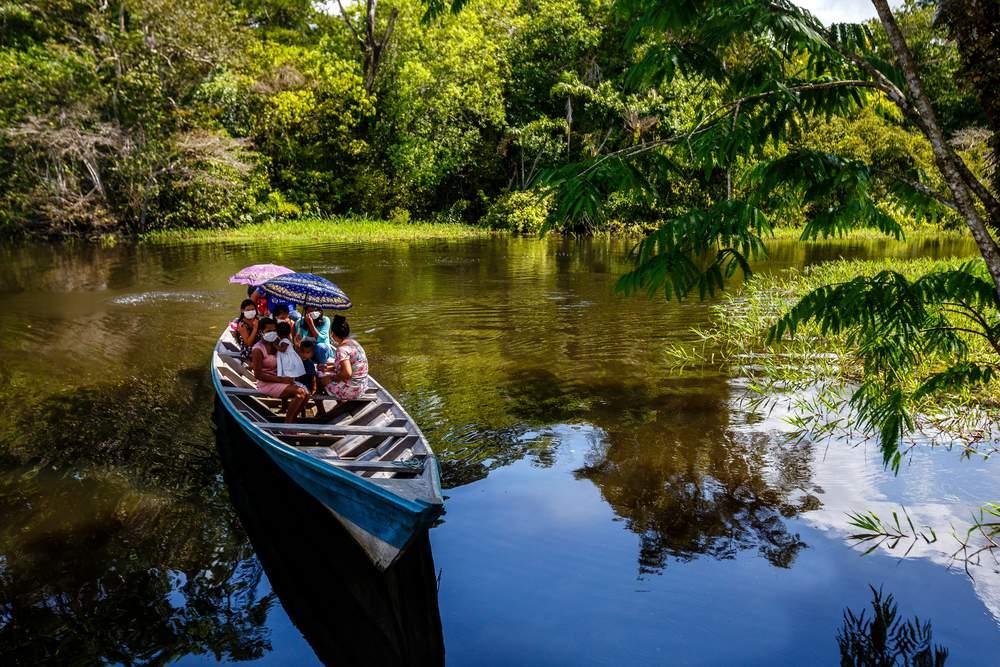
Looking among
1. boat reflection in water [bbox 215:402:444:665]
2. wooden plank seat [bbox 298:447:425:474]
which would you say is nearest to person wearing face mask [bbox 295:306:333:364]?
boat reflection in water [bbox 215:402:444:665]

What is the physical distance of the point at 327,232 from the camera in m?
32.7

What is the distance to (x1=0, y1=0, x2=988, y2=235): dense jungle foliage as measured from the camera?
2661cm

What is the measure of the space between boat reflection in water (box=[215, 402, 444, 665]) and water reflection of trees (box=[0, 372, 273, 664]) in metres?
0.22

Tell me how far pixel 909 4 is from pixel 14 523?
802cm

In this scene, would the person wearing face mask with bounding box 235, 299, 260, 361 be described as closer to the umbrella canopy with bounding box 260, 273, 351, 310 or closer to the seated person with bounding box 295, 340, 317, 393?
the umbrella canopy with bounding box 260, 273, 351, 310

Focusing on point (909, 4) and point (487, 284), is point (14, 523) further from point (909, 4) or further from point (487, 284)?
point (487, 284)

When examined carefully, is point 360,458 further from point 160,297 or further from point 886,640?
point 160,297

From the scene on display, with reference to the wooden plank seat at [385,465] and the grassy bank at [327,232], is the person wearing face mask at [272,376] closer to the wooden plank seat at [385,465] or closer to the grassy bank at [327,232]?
the wooden plank seat at [385,465]

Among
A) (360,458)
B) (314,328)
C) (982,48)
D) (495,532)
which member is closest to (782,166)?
(982,48)

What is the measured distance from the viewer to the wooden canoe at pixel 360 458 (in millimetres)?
5020

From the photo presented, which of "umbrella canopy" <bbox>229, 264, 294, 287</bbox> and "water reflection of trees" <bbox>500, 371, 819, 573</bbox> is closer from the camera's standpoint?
"water reflection of trees" <bbox>500, 371, 819, 573</bbox>

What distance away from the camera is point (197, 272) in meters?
21.2

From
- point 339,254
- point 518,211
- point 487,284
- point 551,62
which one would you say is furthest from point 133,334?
point 551,62

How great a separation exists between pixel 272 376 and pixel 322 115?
2960 cm
